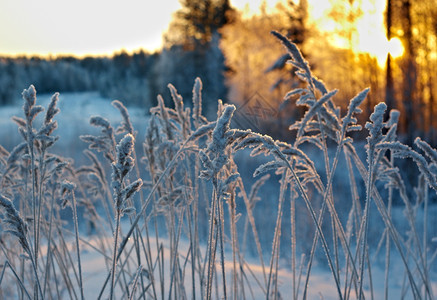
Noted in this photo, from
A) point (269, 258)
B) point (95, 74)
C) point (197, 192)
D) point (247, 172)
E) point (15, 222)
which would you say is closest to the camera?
point (15, 222)

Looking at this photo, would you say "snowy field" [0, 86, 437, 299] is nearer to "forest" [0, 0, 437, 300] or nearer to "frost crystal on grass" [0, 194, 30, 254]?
"forest" [0, 0, 437, 300]

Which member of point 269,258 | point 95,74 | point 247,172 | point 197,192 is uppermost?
point 95,74

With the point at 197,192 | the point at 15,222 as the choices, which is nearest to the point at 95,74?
the point at 197,192

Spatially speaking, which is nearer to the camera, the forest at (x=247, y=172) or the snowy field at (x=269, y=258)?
the forest at (x=247, y=172)

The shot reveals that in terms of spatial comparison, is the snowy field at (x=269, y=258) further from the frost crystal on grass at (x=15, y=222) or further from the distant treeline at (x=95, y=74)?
the distant treeline at (x=95, y=74)

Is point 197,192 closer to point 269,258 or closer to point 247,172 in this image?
point 269,258

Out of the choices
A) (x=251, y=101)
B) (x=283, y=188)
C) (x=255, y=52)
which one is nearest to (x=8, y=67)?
(x=255, y=52)

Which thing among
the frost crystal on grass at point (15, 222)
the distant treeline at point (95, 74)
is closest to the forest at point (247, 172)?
the frost crystal on grass at point (15, 222)

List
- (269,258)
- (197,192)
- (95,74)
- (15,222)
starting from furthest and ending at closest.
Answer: (95,74), (269,258), (197,192), (15,222)

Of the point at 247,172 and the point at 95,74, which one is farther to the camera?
the point at 95,74

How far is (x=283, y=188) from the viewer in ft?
5.15

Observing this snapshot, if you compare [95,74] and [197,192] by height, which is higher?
[95,74]

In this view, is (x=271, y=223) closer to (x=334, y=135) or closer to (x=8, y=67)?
(x=334, y=135)

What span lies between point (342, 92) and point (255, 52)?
14.2ft
